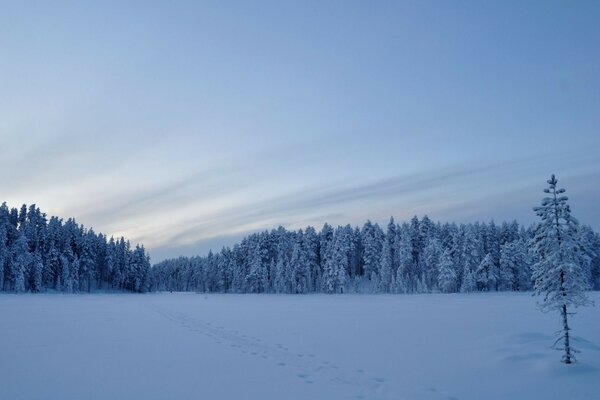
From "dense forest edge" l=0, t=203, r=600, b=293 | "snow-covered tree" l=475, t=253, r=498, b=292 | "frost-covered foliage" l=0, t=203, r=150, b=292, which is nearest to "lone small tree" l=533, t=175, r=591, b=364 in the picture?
"dense forest edge" l=0, t=203, r=600, b=293

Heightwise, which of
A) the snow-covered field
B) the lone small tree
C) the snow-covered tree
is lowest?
the snow-covered tree

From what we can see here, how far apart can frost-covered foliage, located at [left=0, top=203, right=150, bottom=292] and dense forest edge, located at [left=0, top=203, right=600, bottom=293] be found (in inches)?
11.1

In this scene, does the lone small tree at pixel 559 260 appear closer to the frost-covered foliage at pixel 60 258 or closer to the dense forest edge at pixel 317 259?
the dense forest edge at pixel 317 259

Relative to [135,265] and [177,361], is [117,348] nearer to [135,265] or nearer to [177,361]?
[177,361]

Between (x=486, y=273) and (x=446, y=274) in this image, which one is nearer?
(x=446, y=274)

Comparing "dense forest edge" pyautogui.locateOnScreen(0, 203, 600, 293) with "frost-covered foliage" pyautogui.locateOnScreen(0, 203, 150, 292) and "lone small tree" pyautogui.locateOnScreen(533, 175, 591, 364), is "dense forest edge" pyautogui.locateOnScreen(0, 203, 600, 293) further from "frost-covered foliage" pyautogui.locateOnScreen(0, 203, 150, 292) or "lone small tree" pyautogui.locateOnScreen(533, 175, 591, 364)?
"lone small tree" pyautogui.locateOnScreen(533, 175, 591, 364)

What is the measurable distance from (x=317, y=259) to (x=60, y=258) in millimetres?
71852

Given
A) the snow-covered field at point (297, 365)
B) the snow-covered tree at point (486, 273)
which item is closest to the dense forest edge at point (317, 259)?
the snow-covered tree at point (486, 273)

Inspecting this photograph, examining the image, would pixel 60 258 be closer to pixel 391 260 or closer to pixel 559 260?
pixel 391 260

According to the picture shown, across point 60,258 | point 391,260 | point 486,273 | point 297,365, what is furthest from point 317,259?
point 297,365

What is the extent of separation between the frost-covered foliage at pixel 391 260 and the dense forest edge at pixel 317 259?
26cm

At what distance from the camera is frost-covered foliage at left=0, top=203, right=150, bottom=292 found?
3711 inches

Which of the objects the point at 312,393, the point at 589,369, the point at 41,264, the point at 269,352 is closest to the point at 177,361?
the point at 269,352

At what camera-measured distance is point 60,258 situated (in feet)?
341
